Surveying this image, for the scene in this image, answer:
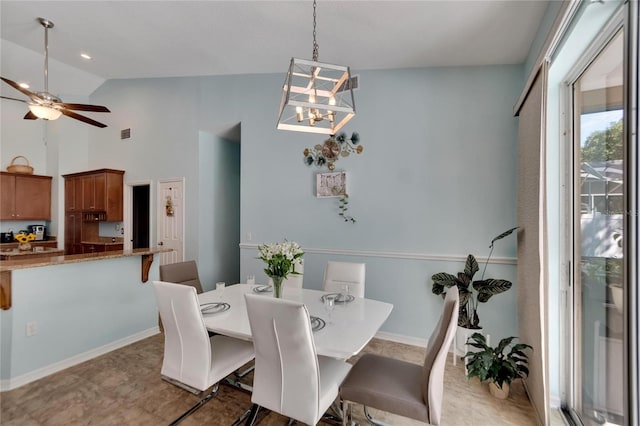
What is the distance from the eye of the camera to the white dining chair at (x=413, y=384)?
1420 millimetres

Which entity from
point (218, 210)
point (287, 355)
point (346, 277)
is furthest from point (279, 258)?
point (218, 210)

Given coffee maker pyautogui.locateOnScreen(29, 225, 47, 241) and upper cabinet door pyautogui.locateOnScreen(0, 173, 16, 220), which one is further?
coffee maker pyautogui.locateOnScreen(29, 225, 47, 241)

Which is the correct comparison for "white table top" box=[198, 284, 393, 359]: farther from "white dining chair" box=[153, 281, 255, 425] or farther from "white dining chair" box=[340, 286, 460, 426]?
"white dining chair" box=[340, 286, 460, 426]

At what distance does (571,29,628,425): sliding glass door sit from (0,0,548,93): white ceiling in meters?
0.96

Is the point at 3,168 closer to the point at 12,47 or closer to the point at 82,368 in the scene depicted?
the point at 12,47

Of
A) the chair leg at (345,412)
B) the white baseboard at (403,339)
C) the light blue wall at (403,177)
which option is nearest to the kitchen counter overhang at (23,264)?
the light blue wall at (403,177)

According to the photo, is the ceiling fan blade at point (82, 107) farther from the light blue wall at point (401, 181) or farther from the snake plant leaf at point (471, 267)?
the snake plant leaf at point (471, 267)

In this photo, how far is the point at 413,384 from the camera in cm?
159

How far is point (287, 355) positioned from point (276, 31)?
2.95 m

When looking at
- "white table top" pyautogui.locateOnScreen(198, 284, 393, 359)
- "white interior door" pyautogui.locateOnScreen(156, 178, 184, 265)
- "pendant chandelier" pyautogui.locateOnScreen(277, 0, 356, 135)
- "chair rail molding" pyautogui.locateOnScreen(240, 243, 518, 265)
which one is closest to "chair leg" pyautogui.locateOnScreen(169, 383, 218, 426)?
"white table top" pyautogui.locateOnScreen(198, 284, 393, 359)

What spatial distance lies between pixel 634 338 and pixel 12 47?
6406 mm

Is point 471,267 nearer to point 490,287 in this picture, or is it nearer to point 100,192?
point 490,287

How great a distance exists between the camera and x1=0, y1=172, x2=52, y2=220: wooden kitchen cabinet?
5.46m

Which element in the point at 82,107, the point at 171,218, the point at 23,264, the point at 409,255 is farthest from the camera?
the point at 171,218
